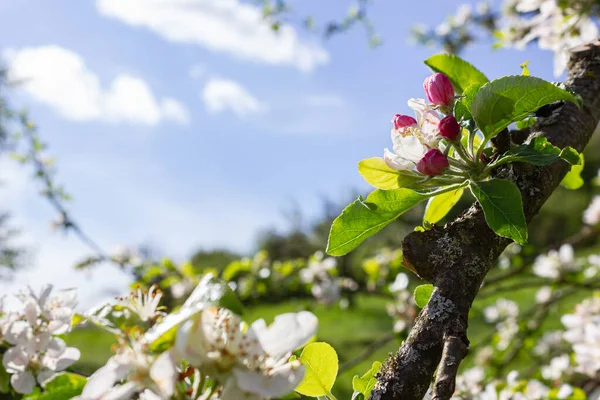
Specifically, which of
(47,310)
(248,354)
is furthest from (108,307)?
(248,354)

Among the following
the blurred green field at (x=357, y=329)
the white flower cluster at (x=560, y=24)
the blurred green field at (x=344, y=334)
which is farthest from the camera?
the blurred green field at (x=344, y=334)

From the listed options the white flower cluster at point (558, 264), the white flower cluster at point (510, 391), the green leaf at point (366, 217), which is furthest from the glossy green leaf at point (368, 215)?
the white flower cluster at point (558, 264)

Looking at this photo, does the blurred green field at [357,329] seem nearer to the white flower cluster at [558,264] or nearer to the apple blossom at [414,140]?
the white flower cluster at [558,264]

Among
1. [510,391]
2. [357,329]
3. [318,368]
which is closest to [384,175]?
[318,368]

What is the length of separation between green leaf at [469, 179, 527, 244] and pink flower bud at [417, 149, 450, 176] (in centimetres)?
7

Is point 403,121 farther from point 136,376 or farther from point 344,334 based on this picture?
point 344,334

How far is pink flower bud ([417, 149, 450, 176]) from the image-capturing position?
83cm

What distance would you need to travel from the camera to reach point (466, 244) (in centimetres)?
79

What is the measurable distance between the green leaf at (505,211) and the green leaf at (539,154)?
0.06 meters

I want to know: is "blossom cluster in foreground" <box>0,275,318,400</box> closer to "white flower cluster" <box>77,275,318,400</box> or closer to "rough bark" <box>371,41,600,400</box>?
"white flower cluster" <box>77,275,318,400</box>

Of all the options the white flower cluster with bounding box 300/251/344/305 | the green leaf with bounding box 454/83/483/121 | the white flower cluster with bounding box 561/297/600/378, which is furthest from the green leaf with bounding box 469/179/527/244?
the white flower cluster with bounding box 300/251/344/305

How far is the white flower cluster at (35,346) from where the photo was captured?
938mm

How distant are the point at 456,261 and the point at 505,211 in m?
0.10

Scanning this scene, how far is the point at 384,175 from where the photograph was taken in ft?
2.98
